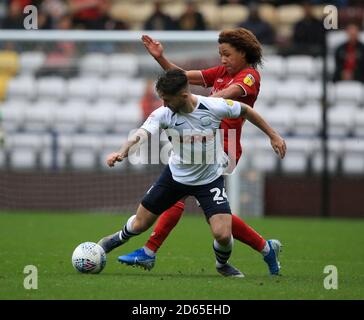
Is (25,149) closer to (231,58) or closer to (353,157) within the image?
(353,157)

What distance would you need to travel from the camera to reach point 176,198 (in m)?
8.63

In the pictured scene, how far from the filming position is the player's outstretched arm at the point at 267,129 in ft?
27.0

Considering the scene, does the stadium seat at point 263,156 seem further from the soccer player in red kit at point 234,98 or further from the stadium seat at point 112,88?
the soccer player in red kit at point 234,98

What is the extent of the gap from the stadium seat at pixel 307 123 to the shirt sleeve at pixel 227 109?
27.4 ft

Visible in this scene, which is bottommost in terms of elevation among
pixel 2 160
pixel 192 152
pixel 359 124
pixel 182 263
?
pixel 182 263

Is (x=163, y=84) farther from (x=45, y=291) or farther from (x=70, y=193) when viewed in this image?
(x=70, y=193)

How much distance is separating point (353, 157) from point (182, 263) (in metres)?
7.22

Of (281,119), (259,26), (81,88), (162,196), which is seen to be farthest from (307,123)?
(162,196)

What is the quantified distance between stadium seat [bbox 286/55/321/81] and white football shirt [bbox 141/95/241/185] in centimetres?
866

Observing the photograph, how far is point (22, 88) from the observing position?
16484mm

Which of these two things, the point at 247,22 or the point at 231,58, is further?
the point at 247,22

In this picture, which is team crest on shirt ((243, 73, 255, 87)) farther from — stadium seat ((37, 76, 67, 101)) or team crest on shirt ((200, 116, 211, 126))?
stadium seat ((37, 76, 67, 101))

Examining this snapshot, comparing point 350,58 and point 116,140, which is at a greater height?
point 350,58

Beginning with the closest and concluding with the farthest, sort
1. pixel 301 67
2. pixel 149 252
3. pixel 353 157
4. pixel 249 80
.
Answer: pixel 149 252, pixel 249 80, pixel 353 157, pixel 301 67
